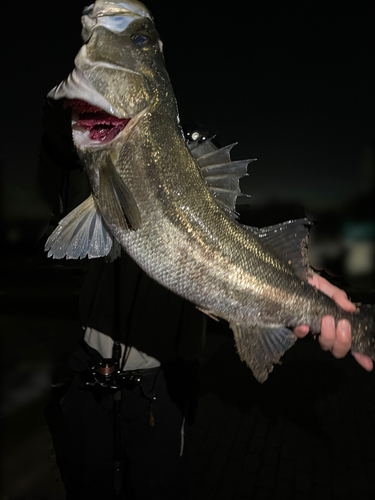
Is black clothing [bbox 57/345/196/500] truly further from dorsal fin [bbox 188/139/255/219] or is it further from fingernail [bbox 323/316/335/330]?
dorsal fin [bbox 188/139/255/219]

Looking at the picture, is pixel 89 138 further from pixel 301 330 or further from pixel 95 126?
pixel 301 330

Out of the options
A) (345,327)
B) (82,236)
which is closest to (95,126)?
(82,236)

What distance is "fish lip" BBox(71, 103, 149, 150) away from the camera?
5.74 feet

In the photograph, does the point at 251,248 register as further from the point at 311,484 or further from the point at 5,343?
the point at 5,343

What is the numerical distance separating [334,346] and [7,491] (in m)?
4.07

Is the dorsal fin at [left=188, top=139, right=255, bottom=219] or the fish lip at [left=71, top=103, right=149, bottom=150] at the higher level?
the fish lip at [left=71, top=103, right=149, bottom=150]

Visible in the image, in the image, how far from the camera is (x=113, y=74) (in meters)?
1.68

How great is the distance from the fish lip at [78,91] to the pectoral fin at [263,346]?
5.03ft

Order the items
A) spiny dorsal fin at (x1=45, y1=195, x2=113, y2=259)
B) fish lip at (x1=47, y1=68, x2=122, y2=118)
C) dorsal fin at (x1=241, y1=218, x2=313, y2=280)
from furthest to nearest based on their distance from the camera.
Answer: dorsal fin at (x1=241, y1=218, x2=313, y2=280)
spiny dorsal fin at (x1=45, y1=195, x2=113, y2=259)
fish lip at (x1=47, y1=68, x2=122, y2=118)

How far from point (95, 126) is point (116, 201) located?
1.45 ft

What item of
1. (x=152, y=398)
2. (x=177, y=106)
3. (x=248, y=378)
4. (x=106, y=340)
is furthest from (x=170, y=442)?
(x=248, y=378)

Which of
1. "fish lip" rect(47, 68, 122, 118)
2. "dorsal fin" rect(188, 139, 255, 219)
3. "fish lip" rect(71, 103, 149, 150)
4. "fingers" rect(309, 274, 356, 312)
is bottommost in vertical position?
"fingers" rect(309, 274, 356, 312)

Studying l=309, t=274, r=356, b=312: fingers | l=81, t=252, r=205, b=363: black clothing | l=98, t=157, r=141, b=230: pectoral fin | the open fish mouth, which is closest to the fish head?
the open fish mouth

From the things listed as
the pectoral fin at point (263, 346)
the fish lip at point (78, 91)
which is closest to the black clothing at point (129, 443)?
the pectoral fin at point (263, 346)
